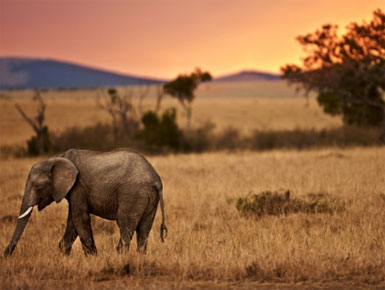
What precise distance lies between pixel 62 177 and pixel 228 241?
2.76m

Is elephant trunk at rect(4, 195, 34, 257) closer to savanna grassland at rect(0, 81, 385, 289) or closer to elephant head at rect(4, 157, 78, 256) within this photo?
elephant head at rect(4, 157, 78, 256)

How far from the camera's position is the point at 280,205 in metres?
10.6

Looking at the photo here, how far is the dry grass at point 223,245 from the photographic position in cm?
620

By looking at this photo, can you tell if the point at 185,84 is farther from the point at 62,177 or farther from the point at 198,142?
the point at 62,177

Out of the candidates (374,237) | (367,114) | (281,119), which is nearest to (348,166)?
(374,237)

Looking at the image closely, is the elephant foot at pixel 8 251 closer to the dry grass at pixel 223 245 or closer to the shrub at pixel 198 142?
the dry grass at pixel 223 245

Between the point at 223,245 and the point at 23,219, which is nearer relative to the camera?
the point at 23,219

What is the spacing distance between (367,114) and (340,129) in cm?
241

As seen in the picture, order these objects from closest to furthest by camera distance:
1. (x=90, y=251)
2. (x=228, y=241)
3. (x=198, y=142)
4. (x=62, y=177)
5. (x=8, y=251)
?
(x=62, y=177)
(x=8, y=251)
(x=90, y=251)
(x=228, y=241)
(x=198, y=142)

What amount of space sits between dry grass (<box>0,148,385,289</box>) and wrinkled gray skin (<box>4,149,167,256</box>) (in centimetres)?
43

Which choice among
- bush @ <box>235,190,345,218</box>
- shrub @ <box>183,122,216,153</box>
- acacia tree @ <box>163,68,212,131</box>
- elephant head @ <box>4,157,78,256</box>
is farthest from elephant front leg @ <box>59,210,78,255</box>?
acacia tree @ <box>163,68,212,131</box>

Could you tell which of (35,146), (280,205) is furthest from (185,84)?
(280,205)

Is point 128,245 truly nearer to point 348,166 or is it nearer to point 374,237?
point 374,237

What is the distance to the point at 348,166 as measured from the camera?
15766mm
